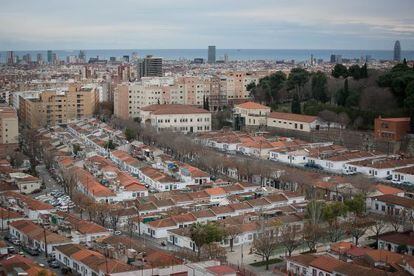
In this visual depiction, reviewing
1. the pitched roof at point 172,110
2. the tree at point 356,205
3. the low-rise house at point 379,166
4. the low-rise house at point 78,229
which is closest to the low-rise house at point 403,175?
the low-rise house at point 379,166

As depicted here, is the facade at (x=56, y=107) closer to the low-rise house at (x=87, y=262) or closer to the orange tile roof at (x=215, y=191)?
the orange tile roof at (x=215, y=191)

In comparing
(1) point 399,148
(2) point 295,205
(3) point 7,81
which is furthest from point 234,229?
(3) point 7,81

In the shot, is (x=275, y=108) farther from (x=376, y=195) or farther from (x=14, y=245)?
(x=14, y=245)

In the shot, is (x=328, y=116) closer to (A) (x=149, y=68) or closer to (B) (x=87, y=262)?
(B) (x=87, y=262)

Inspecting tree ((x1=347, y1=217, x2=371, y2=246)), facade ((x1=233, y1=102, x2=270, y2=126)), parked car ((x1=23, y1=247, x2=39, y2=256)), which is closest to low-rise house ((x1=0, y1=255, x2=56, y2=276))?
parked car ((x1=23, y1=247, x2=39, y2=256))

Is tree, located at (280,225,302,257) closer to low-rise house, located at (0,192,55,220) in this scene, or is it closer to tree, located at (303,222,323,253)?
tree, located at (303,222,323,253)

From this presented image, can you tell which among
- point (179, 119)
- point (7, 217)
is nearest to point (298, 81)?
point (179, 119)
